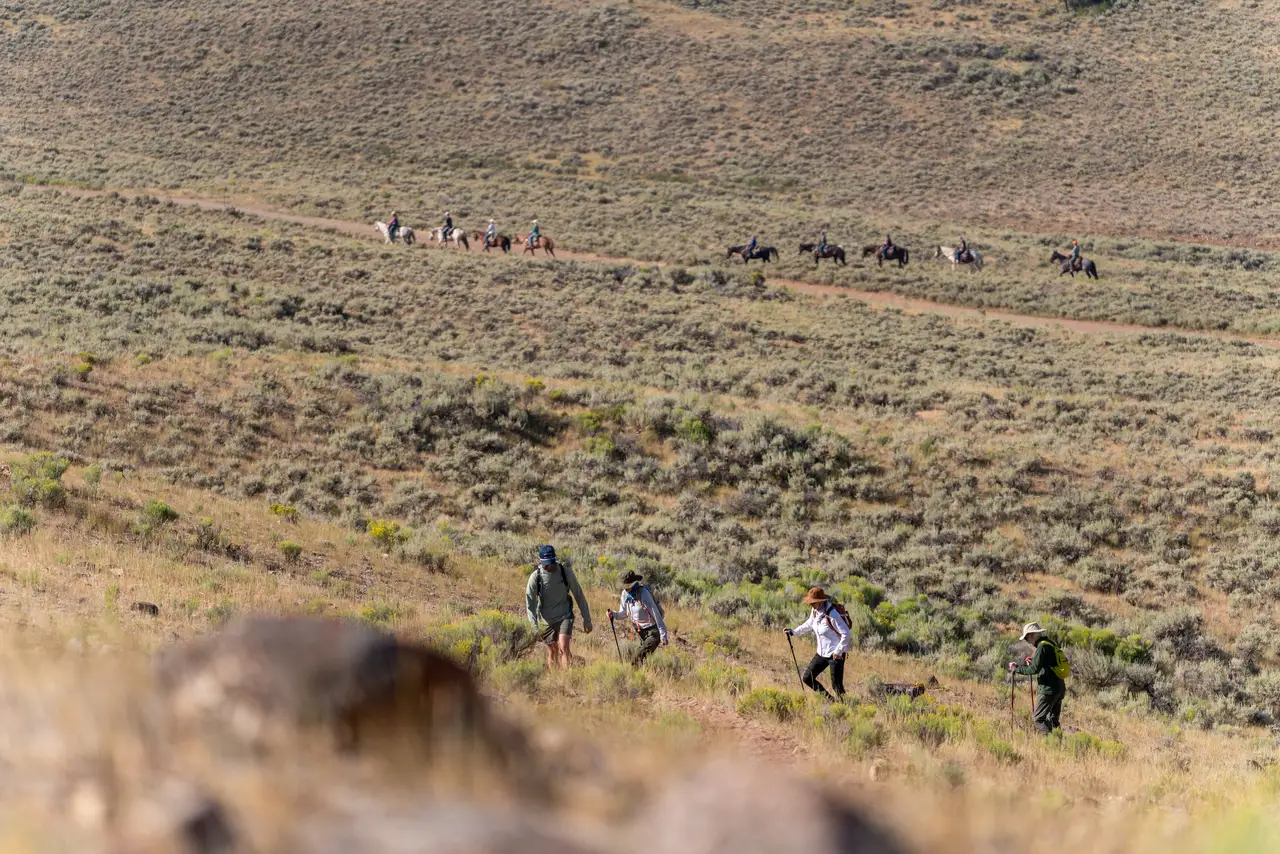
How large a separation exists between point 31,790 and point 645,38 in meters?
78.3

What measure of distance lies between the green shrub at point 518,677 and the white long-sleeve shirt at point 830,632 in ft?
10.4

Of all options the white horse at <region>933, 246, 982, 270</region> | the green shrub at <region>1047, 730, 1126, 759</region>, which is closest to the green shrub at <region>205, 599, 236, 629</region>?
the green shrub at <region>1047, 730, 1126, 759</region>

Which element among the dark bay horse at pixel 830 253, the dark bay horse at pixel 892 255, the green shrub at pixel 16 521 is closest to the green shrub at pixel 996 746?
the green shrub at pixel 16 521

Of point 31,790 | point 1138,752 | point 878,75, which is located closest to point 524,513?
point 1138,752

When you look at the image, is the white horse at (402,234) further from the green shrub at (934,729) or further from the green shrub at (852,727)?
the green shrub at (934,729)

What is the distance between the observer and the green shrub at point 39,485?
11.3 m

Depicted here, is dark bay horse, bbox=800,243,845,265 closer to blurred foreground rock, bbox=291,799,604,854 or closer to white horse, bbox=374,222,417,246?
white horse, bbox=374,222,417,246

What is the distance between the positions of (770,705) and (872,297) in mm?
32164

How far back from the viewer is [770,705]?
7711 mm

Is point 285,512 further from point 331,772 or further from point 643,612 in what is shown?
point 331,772

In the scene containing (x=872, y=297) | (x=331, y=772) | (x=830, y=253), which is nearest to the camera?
(x=331, y=772)

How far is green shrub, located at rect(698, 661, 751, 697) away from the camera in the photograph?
836cm

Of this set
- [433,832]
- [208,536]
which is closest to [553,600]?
[208,536]

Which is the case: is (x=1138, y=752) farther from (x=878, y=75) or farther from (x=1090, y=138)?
(x=878, y=75)
